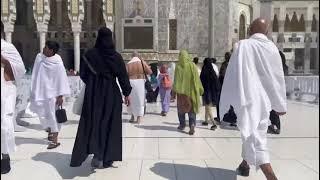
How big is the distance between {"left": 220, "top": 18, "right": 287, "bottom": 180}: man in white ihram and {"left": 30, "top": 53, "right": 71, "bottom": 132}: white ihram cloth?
2566 millimetres

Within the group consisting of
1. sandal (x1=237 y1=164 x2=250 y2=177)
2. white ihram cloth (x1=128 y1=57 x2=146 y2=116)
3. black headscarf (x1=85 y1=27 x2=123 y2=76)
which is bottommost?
sandal (x1=237 y1=164 x2=250 y2=177)

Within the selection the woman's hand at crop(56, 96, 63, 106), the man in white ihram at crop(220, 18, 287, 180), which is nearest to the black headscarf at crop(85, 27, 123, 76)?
the man in white ihram at crop(220, 18, 287, 180)

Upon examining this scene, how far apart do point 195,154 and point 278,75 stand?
1805mm

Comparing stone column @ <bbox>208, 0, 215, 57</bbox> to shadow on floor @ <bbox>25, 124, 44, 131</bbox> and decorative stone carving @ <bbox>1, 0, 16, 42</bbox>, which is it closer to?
decorative stone carving @ <bbox>1, 0, 16, 42</bbox>

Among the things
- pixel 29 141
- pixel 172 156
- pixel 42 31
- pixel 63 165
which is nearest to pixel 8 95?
pixel 63 165

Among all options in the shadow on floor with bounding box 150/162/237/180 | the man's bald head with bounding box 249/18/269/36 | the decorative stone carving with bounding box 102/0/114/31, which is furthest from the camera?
the decorative stone carving with bounding box 102/0/114/31

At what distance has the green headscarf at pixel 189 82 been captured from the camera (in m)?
6.46

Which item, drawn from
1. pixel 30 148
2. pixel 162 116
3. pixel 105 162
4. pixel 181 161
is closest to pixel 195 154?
pixel 181 161

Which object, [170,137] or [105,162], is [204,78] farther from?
[105,162]

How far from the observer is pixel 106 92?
Result: 4.41 m

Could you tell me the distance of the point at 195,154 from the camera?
5258 millimetres

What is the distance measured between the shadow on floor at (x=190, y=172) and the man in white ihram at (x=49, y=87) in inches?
62.1

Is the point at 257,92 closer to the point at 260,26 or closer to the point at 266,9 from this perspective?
the point at 260,26

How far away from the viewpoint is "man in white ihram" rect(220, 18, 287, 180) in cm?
367
